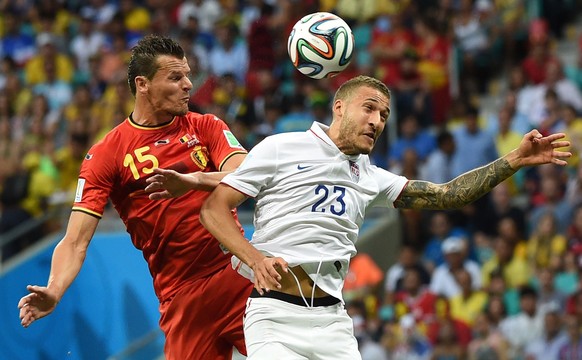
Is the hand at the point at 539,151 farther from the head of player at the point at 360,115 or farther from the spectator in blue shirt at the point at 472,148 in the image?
the spectator in blue shirt at the point at 472,148

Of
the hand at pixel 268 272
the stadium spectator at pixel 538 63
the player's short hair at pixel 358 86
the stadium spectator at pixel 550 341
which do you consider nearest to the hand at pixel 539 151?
the player's short hair at pixel 358 86

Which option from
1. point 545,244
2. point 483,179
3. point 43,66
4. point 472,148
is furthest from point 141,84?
point 43,66

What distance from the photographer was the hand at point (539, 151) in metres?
6.36

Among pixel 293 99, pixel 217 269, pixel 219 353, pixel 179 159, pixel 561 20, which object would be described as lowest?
pixel 219 353

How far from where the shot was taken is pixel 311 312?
6.14 meters

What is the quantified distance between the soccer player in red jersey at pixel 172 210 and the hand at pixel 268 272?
3.13 feet

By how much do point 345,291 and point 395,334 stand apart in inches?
48.2

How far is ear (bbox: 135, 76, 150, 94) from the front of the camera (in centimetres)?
694

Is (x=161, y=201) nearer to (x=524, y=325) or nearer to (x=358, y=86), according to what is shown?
(x=358, y=86)

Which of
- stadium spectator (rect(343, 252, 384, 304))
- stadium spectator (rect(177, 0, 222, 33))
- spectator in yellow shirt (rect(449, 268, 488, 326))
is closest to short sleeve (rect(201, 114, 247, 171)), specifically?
spectator in yellow shirt (rect(449, 268, 488, 326))

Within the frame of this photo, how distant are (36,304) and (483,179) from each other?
2571 millimetres

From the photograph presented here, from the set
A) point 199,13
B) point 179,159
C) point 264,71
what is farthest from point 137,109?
point 199,13

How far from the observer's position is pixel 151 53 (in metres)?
6.95

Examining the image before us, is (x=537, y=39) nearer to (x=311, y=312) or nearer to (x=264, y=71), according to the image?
(x=264, y=71)
